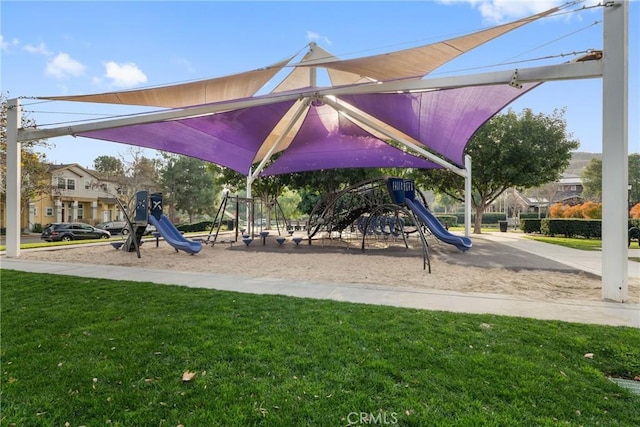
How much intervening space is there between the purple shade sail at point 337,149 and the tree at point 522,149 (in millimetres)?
6281

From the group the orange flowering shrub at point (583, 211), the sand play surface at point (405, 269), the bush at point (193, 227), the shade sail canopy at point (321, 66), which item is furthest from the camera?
the bush at point (193, 227)

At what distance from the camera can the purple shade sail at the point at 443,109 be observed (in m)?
9.39

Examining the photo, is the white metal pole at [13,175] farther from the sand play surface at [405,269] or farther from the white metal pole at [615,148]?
the white metal pole at [615,148]

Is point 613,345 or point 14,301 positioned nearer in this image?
point 613,345

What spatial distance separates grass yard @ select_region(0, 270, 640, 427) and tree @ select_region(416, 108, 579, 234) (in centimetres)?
1840

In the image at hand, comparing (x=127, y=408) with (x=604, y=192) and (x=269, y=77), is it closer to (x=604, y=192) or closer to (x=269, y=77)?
(x=604, y=192)

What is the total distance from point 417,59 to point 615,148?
4.18m

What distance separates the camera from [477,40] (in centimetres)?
734

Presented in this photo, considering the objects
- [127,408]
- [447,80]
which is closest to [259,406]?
[127,408]

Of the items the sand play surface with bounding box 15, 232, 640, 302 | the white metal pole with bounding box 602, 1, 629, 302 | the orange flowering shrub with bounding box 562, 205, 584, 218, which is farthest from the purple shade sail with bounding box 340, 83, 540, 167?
the orange flowering shrub with bounding box 562, 205, 584, 218

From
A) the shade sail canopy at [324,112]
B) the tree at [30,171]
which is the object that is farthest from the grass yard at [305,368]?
the tree at [30,171]

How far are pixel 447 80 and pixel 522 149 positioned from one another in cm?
1539

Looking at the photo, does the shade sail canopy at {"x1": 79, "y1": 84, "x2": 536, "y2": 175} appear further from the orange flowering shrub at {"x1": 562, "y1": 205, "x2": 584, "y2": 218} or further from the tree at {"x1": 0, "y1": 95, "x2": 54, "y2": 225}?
the orange flowering shrub at {"x1": 562, "y1": 205, "x2": 584, "y2": 218}

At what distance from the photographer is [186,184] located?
140 feet
